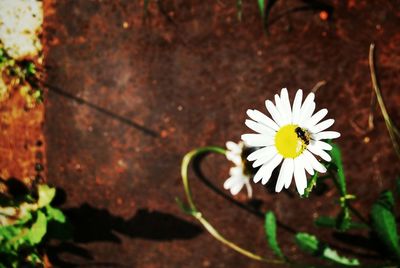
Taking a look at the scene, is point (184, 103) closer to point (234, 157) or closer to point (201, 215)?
point (234, 157)

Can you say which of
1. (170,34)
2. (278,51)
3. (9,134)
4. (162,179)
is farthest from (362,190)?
(9,134)

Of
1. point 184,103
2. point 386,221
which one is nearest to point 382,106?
point 386,221

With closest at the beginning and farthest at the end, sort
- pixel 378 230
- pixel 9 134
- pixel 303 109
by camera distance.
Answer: pixel 303 109
pixel 378 230
pixel 9 134

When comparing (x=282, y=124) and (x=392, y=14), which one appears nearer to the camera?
(x=282, y=124)

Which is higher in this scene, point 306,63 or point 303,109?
point 306,63

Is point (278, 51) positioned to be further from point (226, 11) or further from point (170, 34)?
point (170, 34)

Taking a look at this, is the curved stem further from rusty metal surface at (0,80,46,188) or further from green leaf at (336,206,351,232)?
rusty metal surface at (0,80,46,188)

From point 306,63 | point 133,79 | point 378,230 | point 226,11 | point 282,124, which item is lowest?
point 378,230

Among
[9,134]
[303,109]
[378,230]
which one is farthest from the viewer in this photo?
[9,134]

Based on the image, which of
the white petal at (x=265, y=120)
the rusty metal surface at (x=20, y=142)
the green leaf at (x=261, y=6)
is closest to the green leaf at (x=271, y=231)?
the white petal at (x=265, y=120)
